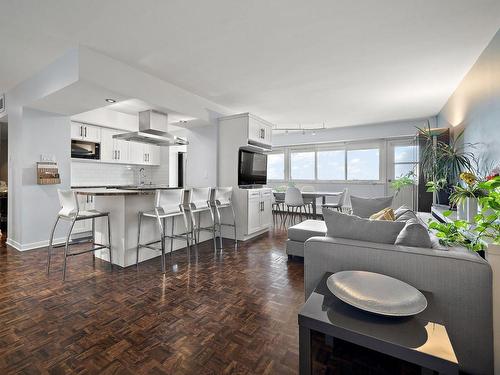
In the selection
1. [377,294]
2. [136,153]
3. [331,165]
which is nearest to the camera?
[377,294]

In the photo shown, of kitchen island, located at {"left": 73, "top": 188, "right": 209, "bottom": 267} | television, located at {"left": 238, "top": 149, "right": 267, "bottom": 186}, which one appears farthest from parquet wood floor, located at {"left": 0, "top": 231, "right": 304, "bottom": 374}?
television, located at {"left": 238, "top": 149, "right": 267, "bottom": 186}

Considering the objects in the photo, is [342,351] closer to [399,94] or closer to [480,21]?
[480,21]

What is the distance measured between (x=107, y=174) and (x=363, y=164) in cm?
646

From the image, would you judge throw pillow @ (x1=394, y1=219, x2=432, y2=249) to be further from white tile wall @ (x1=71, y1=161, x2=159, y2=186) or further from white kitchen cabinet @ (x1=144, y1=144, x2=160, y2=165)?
white kitchen cabinet @ (x1=144, y1=144, x2=160, y2=165)

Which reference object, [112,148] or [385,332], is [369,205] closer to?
[385,332]

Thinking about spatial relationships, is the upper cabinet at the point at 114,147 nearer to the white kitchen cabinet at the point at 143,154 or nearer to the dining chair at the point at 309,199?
the white kitchen cabinet at the point at 143,154

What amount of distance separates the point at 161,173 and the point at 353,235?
17.8 feet

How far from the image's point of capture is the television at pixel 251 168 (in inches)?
180

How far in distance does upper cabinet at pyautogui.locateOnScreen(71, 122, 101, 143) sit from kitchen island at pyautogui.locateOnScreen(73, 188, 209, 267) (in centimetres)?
204

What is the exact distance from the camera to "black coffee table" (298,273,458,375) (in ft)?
2.82

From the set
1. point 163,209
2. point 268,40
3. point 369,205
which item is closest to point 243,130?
point 268,40

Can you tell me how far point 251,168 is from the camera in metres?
4.87

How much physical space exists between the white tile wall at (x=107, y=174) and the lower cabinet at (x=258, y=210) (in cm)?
286

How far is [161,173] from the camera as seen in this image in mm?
6230
